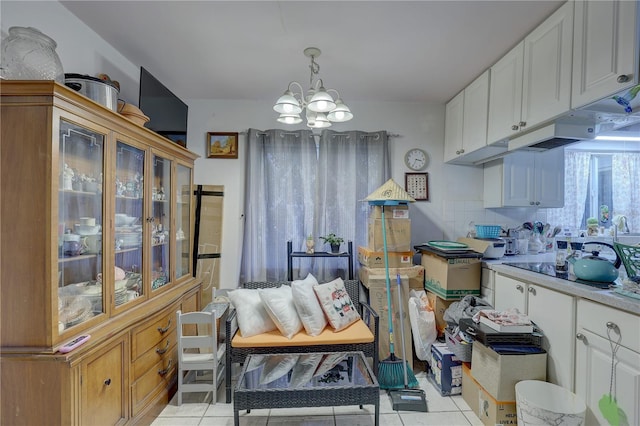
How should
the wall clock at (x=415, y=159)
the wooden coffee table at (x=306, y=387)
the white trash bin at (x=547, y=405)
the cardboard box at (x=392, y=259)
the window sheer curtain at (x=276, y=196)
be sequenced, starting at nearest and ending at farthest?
the white trash bin at (x=547, y=405)
the wooden coffee table at (x=306, y=387)
the cardboard box at (x=392, y=259)
the window sheer curtain at (x=276, y=196)
the wall clock at (x=415, y=159)

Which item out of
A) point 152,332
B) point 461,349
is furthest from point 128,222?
point 461,349

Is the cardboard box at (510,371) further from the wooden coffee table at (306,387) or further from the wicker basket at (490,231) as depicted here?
the wicker basket at (490,231)

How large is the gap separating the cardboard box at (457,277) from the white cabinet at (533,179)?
2.67ft

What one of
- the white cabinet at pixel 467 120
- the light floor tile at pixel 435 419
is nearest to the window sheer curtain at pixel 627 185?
the white cabinet at pixel 467 120

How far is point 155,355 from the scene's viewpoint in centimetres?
197

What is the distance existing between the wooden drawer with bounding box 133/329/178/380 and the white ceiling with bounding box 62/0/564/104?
2.08m

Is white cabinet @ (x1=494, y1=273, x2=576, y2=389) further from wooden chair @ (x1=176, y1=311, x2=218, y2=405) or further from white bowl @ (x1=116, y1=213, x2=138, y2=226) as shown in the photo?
white bowl @ (x1=116, y1=213, x2=138, y2=226)

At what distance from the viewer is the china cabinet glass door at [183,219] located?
2.61 m

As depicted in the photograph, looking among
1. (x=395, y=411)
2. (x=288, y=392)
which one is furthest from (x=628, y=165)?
(x=288, y=392)

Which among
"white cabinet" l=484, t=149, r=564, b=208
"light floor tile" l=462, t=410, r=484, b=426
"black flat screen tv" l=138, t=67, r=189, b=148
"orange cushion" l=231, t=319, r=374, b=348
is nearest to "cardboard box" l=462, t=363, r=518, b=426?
"light floor tile" l=462, t=410, r=484, b=426

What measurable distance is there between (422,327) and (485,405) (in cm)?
68

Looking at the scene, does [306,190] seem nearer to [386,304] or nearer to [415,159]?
[415,159]

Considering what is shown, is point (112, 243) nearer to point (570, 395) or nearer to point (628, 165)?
point (570, 395)

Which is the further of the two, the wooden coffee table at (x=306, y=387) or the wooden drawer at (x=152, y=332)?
the wooden drawer at (x=152, y=332)
